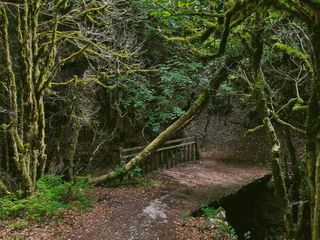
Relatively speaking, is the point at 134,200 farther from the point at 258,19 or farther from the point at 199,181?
the point at 258,19

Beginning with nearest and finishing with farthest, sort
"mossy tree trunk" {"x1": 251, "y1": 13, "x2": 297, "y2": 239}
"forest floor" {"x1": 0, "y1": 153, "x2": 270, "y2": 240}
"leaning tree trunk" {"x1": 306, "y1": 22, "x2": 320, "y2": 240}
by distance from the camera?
1. "leaning tree trunk" {"x1": 306, "y1": 22, "x2": 320, "y2": 240}
2. "mossy tree trunk" {"x1": 251, "y1": 13, "x2": 297, "y2": 239}
3. "forest floor" {"x1": 0, "y1": 153, "x2": 270, "y2": 240}

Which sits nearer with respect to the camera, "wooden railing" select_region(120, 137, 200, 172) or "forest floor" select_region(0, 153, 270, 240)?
"forest floor" select_region(0, 153, 270, 240)

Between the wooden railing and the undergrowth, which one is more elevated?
the wooden railing

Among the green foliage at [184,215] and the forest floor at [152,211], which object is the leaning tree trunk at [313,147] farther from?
the green foliage at [184,215]

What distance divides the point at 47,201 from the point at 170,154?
7770 mm

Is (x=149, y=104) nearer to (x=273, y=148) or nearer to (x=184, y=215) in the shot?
(x=184, y=215)

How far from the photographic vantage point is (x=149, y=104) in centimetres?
1636

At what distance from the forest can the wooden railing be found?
2.4 inches

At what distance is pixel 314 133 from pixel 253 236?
10.00m

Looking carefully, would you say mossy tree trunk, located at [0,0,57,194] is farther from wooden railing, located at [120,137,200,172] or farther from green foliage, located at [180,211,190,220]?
green foliage, located at [180,211,190,220]

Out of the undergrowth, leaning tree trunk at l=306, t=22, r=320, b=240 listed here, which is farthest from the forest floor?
leaning tree trunk at l=306, t=22, r=320, b=240

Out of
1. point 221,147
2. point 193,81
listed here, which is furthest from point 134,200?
point 221,147

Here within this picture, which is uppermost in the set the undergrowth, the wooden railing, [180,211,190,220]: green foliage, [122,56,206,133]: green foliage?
[122,56,206,133]: green foliage

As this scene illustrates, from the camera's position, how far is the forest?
7199 millimetres
